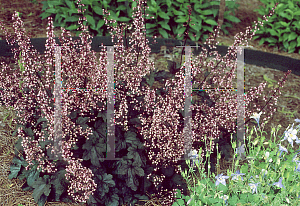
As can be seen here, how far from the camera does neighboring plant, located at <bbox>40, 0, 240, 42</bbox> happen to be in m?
4.64

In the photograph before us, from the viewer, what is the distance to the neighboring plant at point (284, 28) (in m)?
4.84

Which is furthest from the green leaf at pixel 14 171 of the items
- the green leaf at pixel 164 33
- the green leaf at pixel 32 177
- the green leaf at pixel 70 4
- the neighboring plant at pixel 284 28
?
the neighboring plant at pixel 284 28

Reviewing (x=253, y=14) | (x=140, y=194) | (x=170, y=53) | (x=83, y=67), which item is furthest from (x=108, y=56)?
(x=253, y=14)

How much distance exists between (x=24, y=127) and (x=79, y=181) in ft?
2.82

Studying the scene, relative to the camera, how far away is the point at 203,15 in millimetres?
4957

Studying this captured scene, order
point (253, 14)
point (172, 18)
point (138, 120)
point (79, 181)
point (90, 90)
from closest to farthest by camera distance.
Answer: point (79, 181), point (90, 90), point (138, 120), point (172, 18), point (253, 14)

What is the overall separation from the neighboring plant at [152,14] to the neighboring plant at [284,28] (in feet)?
3.24

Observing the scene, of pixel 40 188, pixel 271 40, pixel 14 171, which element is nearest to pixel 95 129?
pixel 40 188

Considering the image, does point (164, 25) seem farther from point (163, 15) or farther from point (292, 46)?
point (292, 46)

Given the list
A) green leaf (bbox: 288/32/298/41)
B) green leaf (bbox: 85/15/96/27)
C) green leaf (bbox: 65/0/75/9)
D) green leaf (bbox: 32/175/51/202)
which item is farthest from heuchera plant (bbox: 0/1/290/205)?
green leaf (bbox: 288/32/298/41)

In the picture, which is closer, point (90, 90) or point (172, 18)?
point (90, 90)

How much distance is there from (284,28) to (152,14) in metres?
2.38

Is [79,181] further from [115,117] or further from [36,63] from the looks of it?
[36,63]

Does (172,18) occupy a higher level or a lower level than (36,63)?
higher
